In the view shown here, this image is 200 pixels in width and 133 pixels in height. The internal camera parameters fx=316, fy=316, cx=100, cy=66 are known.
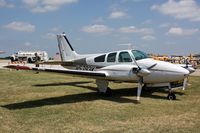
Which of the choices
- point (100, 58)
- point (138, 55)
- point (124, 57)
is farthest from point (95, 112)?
point (100, 58)

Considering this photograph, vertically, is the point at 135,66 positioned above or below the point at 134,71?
above

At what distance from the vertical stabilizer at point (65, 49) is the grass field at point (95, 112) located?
4.53 metres

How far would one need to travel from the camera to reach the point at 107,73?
14500mm

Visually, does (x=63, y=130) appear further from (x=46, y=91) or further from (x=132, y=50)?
(x=46, y=91)

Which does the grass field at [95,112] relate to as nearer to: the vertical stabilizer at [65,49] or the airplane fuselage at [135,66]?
the airplane fuselage at [135,66]

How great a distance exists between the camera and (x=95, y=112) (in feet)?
36.1

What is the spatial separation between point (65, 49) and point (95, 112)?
10914mm

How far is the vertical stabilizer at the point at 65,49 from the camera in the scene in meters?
20.5

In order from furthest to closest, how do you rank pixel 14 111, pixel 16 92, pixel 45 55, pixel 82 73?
pixel 45 55
pixel 16 92
pixel 82 73
pixel 14 111

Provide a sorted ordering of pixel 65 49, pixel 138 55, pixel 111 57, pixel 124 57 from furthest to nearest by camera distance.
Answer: pixel 65 49
pixel 111 57
pixel 124 57
pixel 138 55

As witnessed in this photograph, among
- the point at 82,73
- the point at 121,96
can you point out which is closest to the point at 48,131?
the point at 82,73

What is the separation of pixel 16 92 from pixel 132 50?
20.8 feet

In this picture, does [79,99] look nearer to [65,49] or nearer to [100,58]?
[100,58]

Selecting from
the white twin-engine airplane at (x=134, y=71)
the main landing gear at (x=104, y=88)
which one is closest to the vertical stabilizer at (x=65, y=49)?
the white twin-engine airplane at (x=134, y=71)
